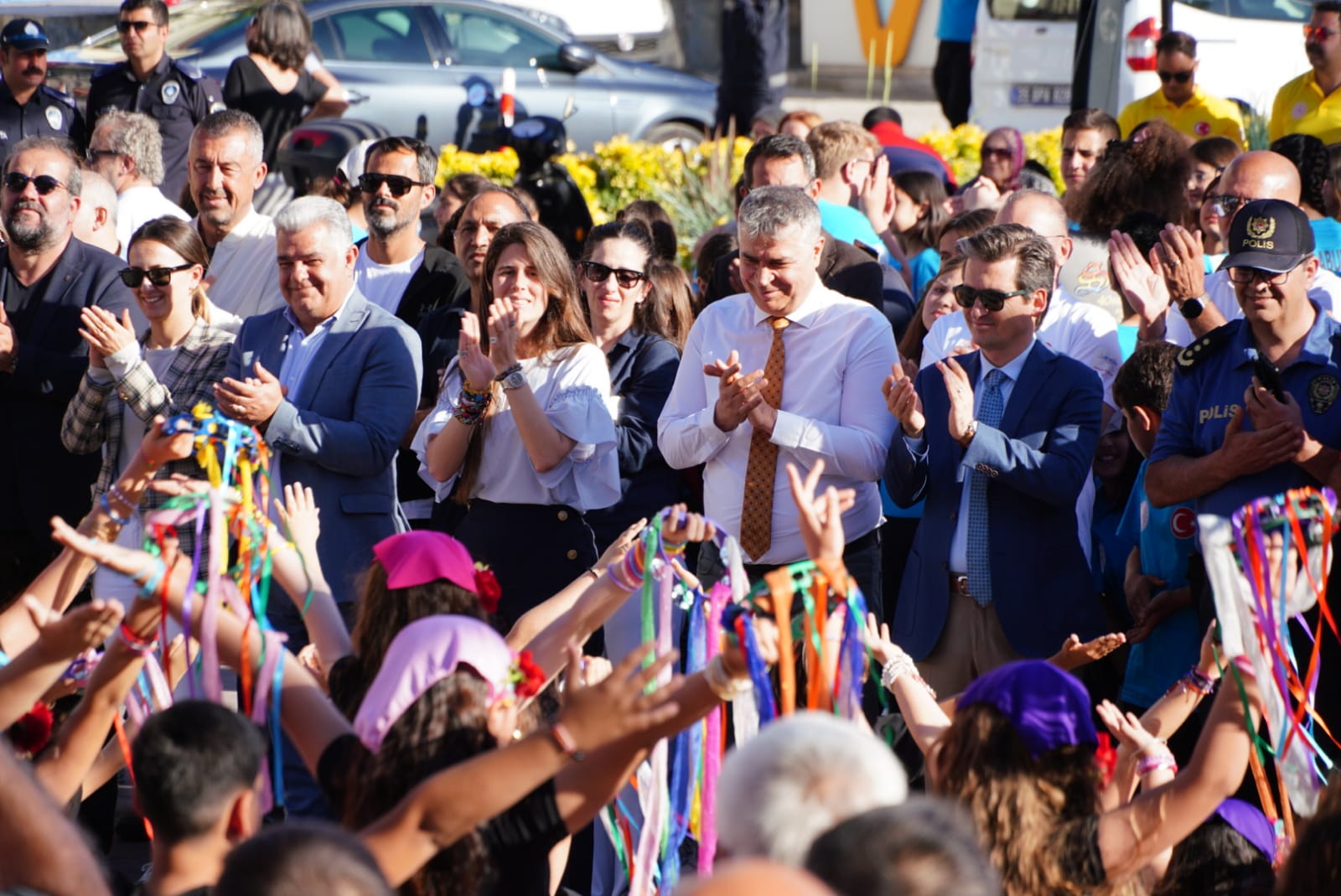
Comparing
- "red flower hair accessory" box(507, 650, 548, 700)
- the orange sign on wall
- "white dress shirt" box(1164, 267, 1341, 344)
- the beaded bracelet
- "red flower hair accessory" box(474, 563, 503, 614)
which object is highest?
the beaded bracelet

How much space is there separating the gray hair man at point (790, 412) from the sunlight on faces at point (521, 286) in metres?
0.56

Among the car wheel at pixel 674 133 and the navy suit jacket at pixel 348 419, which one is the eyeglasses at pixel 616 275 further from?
the car wheel at pixel 674 133

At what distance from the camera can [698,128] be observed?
566 inches

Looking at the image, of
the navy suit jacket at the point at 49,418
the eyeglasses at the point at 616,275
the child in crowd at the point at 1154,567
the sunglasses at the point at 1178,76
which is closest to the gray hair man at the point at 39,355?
the navy suit jacket at the point at 49,418

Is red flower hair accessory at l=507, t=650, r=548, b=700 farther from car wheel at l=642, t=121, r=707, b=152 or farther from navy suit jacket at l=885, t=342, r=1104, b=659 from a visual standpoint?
car wheel at l=642, t=121, r=707, b=152

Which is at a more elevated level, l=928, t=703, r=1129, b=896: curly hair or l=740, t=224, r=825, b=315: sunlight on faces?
l=740, t=224, r=825, b=315: sunlight on faces

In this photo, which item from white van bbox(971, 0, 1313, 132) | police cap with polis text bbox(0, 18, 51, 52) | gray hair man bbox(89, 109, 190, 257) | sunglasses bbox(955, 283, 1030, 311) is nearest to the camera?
sunglasses bbox(955, 283, 1030, 311)

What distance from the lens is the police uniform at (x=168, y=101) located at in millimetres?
9359

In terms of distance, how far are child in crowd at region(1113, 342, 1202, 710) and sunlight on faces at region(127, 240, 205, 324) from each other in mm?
3149

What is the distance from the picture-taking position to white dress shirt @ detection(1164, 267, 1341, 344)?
18.7ft

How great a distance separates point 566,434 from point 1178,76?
17.7 feet

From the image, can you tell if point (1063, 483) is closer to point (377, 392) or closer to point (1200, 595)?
point (1200, 595)

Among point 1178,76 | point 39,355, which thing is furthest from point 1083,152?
point 39,355

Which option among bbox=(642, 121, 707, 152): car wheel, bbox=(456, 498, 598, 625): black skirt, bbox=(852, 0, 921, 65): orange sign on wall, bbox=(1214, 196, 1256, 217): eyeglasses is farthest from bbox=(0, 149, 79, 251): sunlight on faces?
bbox=(852, 0, 921, 65): orange sign on wall
